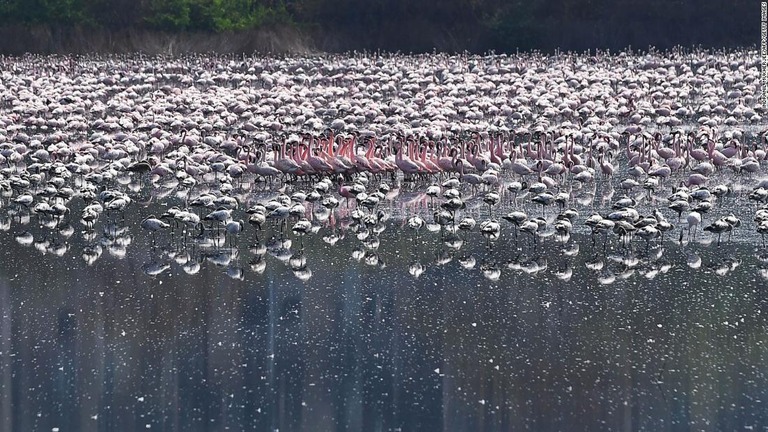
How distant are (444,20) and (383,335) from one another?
38278 millimetres

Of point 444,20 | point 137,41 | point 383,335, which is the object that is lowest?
point 383,335

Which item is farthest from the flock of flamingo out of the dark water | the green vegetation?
the green vegetation

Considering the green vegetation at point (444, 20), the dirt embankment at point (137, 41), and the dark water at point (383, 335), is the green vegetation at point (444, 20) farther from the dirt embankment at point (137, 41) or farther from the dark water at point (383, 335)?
the dark water at point (383, 335)

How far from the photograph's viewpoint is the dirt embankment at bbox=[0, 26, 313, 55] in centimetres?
4950

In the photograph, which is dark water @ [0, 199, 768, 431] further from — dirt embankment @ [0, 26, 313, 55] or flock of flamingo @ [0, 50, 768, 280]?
dirt embankment @ [0, 26, 313, 55]

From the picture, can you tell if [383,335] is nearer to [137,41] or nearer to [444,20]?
[137,41]

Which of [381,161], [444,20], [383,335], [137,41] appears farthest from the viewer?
[444,20]

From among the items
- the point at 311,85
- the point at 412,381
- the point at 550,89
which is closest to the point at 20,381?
the point at 412,381

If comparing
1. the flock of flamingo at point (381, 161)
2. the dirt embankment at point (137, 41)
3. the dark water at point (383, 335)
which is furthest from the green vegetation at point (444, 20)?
the dark water at point (383, 335)

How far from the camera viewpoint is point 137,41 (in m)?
50.2

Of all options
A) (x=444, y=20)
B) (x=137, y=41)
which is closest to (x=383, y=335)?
(x=137, y=41)

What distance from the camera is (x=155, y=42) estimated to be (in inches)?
1980

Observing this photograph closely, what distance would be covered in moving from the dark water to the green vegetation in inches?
1245

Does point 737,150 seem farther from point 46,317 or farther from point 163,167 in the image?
point 46,317
